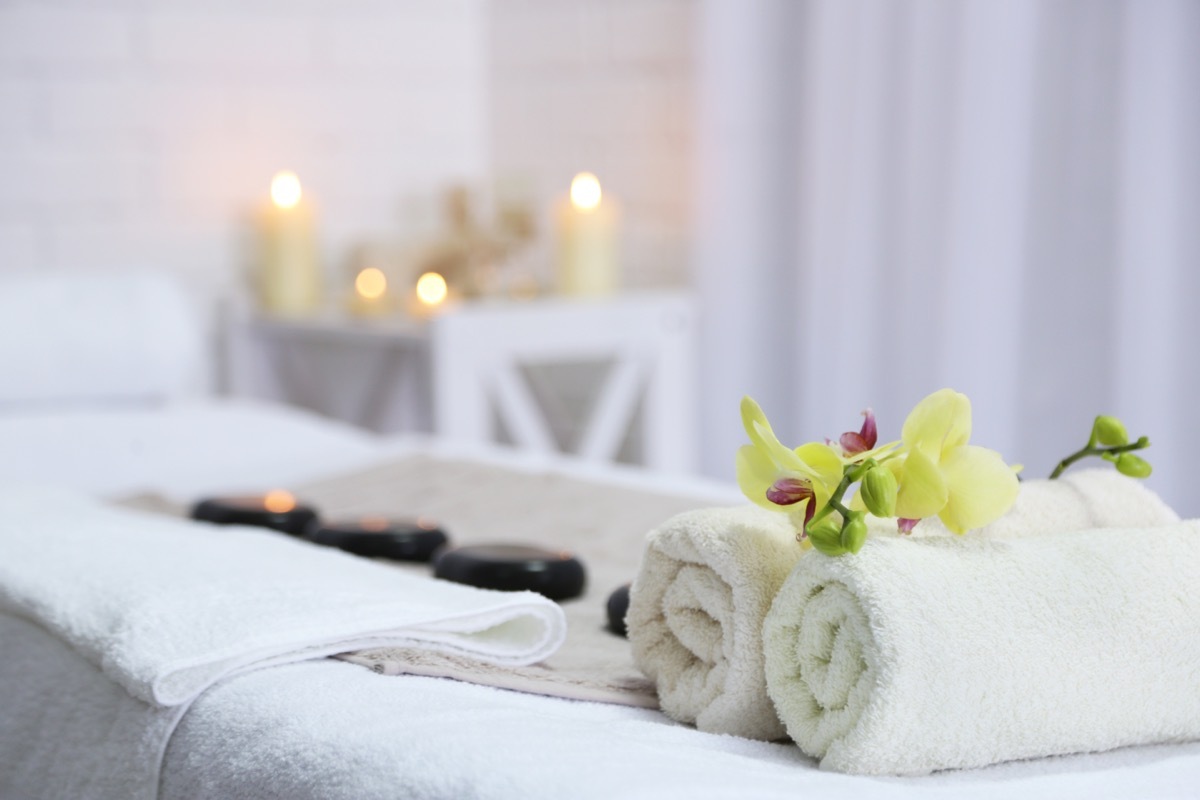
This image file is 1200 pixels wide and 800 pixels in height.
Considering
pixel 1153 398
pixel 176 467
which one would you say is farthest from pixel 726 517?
pixel 1153 398

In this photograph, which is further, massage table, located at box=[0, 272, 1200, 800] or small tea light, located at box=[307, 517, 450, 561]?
small tea light, located at box=[307, 517, 450, 561]

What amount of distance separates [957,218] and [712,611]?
4.50 feet

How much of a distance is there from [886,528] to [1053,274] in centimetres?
130

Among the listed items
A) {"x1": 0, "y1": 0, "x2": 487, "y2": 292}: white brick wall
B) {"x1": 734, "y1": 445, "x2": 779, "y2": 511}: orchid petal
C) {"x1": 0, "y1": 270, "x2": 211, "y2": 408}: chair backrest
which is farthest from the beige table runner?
{"x1": 0, "y1": 0, "x2": 487, "y2": 292}: white brick wall

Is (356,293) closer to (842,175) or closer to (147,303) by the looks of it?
(147,303)

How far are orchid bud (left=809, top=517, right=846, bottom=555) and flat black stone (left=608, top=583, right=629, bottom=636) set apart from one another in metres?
0.26

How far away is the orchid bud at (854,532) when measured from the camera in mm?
490

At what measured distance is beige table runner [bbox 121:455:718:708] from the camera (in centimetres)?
62

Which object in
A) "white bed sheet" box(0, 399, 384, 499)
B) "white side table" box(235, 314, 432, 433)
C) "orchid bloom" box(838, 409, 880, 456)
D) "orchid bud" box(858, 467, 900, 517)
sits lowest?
"white side table" box(235, 314, 432, 433)

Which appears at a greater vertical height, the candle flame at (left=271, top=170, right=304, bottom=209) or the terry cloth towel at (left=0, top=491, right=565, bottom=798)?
the candle flame at (left=271, top=170, right=304, bottom=209)

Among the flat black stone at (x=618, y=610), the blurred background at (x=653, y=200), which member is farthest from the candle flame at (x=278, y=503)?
the blurred background at (x=653, y=200)

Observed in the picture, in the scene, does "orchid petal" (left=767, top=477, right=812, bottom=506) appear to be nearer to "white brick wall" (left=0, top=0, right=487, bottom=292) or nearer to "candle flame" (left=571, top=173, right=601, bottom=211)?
"candle flame" (left=571, top=173, right=601, bottom=211)

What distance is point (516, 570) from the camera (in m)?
0.82

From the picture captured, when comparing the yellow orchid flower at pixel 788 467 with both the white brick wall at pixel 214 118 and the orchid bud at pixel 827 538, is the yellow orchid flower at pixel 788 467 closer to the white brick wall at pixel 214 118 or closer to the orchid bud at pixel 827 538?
the orchid bud at pixel 827 538
